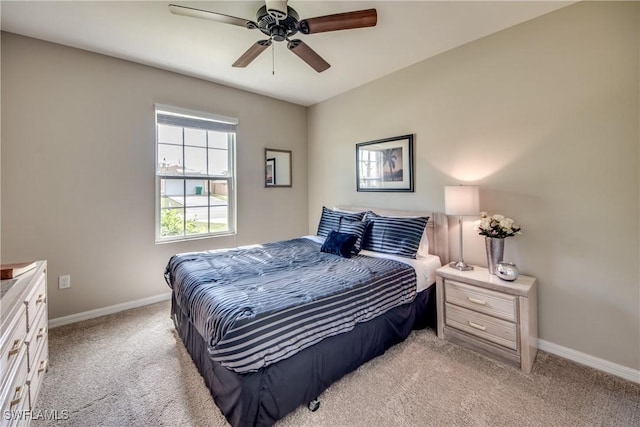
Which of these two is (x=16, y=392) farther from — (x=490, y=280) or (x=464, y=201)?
(x=464, y=201)

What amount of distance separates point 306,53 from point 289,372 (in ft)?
7.42

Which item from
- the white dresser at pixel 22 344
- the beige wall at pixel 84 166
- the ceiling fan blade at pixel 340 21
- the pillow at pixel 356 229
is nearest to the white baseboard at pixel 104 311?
the beige wall at pixel 84 166

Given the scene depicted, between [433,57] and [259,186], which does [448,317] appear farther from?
[259,186]

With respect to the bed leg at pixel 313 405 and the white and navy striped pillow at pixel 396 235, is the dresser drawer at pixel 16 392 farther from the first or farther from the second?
the white and navy striped pillow at pixel 396 235

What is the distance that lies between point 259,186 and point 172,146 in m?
1.20

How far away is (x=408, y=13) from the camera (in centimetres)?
217

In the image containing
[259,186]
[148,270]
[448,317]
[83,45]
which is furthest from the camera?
[259,186]

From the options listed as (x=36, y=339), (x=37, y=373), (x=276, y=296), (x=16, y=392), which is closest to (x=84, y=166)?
(x=36, y=339)

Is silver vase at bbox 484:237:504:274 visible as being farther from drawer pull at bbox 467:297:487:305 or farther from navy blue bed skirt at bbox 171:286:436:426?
navy blue bed skirt at bbox 171:286:436:426

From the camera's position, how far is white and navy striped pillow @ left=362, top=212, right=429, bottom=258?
2.61 m

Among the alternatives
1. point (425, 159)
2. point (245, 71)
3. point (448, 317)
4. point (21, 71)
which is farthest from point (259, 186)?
point (448, 317)

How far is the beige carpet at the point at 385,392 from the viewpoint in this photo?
5.12 feet

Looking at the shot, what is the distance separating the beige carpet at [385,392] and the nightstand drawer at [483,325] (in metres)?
0.17

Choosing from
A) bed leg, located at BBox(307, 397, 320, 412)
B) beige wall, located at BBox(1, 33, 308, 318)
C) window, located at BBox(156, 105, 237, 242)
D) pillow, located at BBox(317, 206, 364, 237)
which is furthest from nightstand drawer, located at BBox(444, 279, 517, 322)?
beige wall, located at BBox(1, 33, 308, 318)
